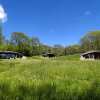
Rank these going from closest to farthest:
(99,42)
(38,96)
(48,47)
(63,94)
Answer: (38,96), (63,94), (99,42), (48,47)

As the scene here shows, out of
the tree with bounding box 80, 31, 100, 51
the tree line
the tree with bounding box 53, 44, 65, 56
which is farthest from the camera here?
the tree with bounding box 53, 44, 65, 56

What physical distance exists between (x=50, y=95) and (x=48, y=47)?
146m

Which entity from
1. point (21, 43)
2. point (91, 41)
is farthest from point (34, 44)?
point (91, 41)

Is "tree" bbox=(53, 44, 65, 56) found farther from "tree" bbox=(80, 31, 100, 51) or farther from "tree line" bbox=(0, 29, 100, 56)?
"tree" bbox=(80, 31, 100, 51)

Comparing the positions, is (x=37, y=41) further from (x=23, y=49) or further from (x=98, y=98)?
(x=98, y=98)

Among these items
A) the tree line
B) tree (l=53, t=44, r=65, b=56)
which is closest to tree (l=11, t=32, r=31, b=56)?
the tree line

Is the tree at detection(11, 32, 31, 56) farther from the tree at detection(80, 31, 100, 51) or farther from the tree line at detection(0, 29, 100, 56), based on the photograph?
the tree at detection(80, 31, 100, 51)

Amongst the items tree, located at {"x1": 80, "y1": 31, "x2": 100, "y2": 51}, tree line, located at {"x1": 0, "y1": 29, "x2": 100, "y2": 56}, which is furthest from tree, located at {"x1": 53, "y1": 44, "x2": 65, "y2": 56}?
tree, located at {"x1": 80, "y1": 31, "x2": 100, "y2": 51}

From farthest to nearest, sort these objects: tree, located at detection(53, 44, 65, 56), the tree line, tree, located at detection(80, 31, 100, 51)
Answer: tree, located at detection(53, 44, 65, 56) < tree, located at detection(80, 31, 100, 51) < the tree line

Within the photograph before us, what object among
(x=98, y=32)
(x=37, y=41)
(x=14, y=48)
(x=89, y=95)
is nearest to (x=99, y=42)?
(x=98, y=32)

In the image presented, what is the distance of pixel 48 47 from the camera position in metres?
152

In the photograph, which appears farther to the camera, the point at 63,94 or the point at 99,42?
the point at 99,42

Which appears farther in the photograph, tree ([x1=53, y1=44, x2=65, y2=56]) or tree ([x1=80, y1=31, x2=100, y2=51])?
tree ([x1=53, y1=44, x2=65, y2=56])

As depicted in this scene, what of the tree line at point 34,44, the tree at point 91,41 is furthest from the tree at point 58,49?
the tree at point 91,41
